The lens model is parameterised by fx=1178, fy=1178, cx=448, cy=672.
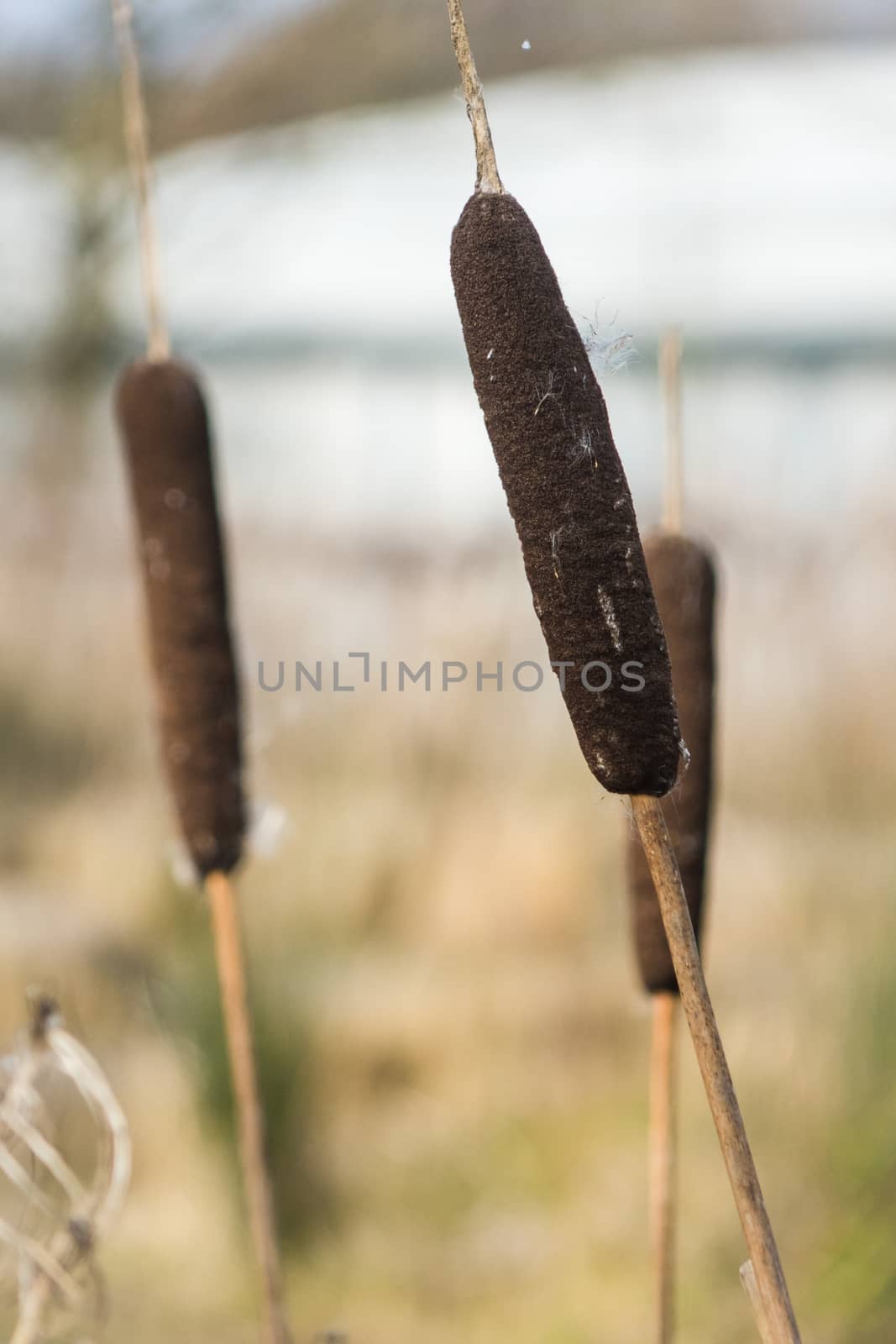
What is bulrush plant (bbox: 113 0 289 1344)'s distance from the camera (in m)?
0.54

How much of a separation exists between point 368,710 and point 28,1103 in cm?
117

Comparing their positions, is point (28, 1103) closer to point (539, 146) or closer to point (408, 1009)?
point (408, 1009)

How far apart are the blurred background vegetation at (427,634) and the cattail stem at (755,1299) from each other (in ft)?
2.75

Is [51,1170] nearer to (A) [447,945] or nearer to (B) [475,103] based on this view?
(B) [475,103]

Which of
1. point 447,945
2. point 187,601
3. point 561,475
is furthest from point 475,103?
point 447,945

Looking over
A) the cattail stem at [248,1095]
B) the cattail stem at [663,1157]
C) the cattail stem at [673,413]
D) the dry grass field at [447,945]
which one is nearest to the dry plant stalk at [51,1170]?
the cattail stem at [248,1095]

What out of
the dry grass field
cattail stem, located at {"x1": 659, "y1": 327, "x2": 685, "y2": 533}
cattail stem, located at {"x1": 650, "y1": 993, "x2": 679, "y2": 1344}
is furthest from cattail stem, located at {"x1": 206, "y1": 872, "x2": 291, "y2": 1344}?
the dry grass field

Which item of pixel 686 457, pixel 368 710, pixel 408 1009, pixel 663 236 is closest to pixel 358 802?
pixel 368 710

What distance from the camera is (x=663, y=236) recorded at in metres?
1.76

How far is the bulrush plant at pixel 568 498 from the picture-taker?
0.29 meters

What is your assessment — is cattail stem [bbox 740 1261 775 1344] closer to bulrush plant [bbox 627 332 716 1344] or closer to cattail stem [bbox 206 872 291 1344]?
bulrush plant [bbox 627 332 716 1344]

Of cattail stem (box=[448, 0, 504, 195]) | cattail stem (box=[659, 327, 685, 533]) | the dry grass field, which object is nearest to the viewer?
cattail stem (box=[448, 0, 504, 195])

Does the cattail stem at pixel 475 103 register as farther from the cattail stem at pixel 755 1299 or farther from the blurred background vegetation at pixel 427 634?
the blurred background vegetation at pixel 427 634

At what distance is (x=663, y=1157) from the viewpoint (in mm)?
519
